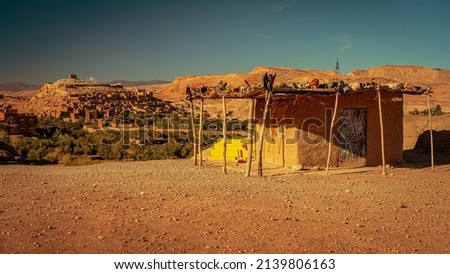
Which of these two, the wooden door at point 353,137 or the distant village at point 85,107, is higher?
the distant village at point 85,107

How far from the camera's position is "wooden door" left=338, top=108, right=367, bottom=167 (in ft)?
42.2

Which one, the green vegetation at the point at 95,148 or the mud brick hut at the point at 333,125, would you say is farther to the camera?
the green vegetation at the point at 95,148

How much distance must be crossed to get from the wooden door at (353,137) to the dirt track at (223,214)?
2.04 metres

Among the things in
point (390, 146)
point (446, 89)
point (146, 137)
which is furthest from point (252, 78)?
point (390, 146)

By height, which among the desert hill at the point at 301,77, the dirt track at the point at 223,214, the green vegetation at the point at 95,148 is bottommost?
the dirt track at the point at 223,214

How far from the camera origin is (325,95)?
39.4 feet

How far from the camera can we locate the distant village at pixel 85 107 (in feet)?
101

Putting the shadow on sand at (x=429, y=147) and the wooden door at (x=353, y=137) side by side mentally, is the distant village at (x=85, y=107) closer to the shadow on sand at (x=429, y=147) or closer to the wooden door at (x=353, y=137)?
the wooden door at (x=353, y=137)

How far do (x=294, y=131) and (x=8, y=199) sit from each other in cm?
749

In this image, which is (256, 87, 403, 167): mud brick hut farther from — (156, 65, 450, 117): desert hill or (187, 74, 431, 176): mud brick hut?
(156, 65, 450, 117): desert hill

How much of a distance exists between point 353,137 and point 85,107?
117 feet

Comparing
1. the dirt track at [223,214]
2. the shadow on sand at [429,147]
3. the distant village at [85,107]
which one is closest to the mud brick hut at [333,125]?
the dirt track at [223,214]

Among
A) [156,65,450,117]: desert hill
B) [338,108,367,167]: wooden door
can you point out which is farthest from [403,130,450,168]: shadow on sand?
[156,65,450,117]: desert hill

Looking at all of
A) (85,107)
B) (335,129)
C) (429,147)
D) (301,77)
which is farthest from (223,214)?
(301,77)
